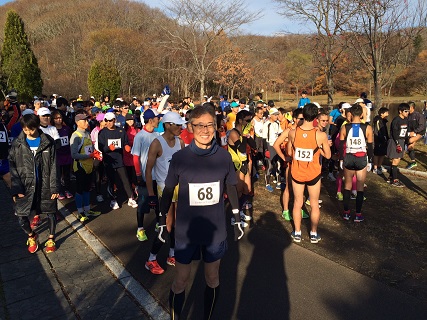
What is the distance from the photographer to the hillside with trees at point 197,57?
18.0 metres

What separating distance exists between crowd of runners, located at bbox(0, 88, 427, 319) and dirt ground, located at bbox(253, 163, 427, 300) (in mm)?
279

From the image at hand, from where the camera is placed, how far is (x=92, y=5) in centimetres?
6619

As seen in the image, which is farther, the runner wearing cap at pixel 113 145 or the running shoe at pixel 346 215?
the runner wearing cap at pixel 113 145

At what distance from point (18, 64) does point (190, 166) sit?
31.1 m

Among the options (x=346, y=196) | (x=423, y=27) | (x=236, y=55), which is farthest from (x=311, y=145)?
(x=236, y=55)

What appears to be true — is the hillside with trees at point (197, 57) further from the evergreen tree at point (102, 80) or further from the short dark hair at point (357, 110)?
the short dark hair at point (357, 110)

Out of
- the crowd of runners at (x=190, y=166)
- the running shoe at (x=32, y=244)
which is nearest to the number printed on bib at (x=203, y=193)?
the crowd of runners at (x=190, y=166)

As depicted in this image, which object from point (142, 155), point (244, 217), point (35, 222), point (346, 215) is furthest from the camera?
point (244, 217)

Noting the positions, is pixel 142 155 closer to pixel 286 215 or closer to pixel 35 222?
pixel 35 222

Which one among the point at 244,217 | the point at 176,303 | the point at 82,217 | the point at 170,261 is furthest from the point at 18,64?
the point at 176,303

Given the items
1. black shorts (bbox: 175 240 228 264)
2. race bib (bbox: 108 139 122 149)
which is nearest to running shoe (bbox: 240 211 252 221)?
race bib (bbox: 108 139 122 149)

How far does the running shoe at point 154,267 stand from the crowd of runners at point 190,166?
0.01 m

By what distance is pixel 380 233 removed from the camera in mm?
5613

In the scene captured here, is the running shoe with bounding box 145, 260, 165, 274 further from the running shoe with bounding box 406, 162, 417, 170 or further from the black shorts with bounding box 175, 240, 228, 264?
the running shoe with bounding box 406, 162, 417, 170
